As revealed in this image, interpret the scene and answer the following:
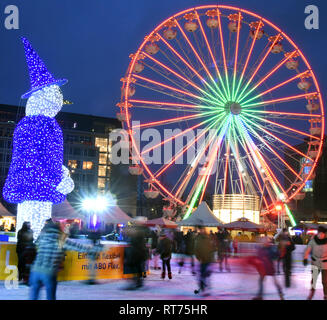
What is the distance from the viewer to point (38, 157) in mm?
15586

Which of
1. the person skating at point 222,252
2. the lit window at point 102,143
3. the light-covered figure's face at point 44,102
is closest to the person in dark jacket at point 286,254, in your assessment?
the person skating at point 222,252

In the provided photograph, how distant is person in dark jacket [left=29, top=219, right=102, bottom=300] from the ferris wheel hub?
20.8 metres

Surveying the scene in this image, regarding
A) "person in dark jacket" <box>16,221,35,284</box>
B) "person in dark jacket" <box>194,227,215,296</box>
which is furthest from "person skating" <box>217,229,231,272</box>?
"person in dark jacket" <box>16,221,35,284</box>

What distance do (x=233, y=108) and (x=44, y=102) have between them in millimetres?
13578

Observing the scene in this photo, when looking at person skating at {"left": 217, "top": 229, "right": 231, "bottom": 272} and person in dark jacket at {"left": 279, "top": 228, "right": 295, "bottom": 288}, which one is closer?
person in dark jacket at {"left": 279, "top": 228, "right": 295, "bottom": 288}

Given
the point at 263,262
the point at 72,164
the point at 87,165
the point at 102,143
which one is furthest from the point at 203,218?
the point at 102,143

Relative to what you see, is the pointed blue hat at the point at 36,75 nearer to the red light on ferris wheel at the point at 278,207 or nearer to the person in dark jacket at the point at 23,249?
the person in dark jacket at the point at 23,249

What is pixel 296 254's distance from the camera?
2391 cm

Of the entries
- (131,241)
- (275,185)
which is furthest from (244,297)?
(275,185)

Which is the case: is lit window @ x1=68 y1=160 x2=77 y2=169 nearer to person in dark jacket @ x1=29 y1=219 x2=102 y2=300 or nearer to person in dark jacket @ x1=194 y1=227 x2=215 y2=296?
person in dark jacket @ x1=194 y1=227 x2=215 y2=296

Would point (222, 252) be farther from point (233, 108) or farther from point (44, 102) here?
point (233, 108)

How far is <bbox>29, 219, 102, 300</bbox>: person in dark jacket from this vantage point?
22.2ft

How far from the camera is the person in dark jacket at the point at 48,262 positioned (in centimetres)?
675
